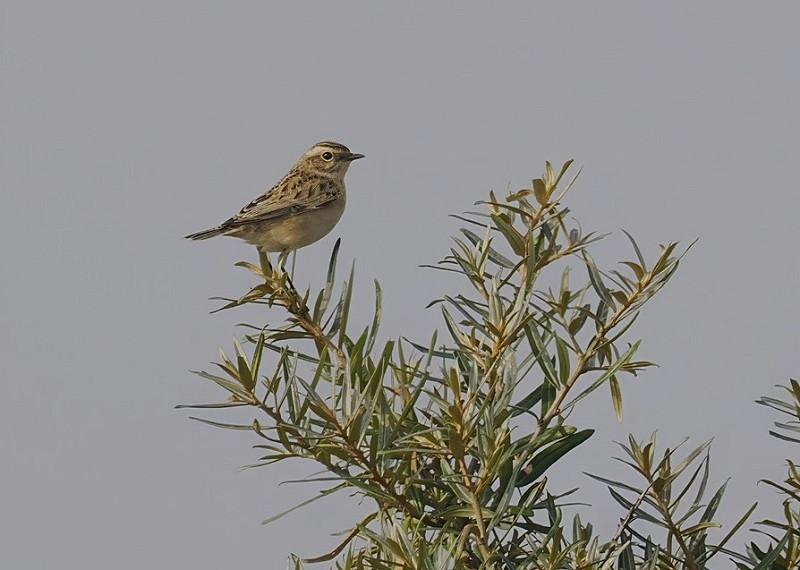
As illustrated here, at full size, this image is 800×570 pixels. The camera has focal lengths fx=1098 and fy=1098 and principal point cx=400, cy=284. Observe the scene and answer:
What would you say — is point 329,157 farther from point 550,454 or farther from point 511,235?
point 550,454

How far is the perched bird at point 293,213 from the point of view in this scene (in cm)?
726

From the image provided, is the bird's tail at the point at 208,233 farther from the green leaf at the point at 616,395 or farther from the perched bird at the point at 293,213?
the green leaf at the point at 616,395

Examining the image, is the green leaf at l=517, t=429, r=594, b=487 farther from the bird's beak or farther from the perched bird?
the bird's beak

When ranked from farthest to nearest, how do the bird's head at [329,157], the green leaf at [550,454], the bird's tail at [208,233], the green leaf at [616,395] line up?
1. the bird's head at [329,157]
2. the bird's tail at [208,233]
3. the green leaf at [616,395]
4. the green leaf at [550,454]

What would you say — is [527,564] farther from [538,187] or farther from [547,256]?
[538,187]

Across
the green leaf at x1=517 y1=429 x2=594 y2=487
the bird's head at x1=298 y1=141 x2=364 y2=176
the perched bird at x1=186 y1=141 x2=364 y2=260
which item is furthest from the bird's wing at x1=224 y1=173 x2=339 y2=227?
the green leaf at x1=517 y1=429 x2=594 y2=487

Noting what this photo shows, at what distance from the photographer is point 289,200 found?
7.73 meters

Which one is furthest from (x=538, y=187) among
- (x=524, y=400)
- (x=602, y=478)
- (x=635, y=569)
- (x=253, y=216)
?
(x=253, y=216)

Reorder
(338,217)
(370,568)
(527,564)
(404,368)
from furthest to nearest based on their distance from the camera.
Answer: (338,217) < (404,368) < (370,568) < (527,564)

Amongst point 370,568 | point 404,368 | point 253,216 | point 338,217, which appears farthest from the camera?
point 338,217

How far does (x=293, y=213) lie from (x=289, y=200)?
0.61ft

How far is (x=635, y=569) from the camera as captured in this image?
2.48m

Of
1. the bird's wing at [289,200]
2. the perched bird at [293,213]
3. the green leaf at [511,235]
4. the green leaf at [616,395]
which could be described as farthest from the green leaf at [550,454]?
the bird's wing at [289,200]

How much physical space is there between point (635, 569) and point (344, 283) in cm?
110
